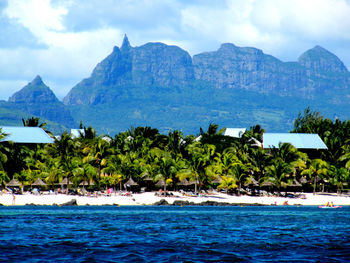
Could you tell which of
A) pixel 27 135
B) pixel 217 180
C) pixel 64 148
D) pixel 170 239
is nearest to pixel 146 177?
pixel 217 180

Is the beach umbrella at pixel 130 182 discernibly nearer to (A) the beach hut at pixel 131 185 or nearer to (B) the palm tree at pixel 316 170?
(A) the beach hut at pixel 131 185

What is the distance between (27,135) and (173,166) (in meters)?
31.4

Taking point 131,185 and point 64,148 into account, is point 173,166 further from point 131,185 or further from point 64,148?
point 64,148

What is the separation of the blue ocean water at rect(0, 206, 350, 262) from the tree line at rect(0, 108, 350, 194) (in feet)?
72.4

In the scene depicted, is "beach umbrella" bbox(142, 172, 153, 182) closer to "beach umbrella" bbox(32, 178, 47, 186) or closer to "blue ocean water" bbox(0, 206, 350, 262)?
"beach umbrella" bbox(32, 178, 47, 186)

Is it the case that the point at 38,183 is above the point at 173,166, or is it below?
below

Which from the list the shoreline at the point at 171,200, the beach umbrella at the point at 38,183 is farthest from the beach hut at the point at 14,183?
the shoreline at the point at 171,200

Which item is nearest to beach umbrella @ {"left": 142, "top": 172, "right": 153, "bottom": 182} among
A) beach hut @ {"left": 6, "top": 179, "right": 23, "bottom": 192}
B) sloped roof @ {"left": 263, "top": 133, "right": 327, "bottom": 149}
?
beach hut @ {"left": 6, "top": 179, "right": 23, "bottom": 192}

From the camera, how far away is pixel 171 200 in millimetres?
71688

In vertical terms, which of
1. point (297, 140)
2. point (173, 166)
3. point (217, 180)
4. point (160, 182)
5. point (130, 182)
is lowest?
point (130, 182)

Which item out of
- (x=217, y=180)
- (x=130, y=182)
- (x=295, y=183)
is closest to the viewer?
(x=130, y=182)

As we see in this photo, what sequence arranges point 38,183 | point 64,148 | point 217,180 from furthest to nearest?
point 64,148
point 217,180
point 38,183

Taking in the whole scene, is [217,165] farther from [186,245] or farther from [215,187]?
[186,245]

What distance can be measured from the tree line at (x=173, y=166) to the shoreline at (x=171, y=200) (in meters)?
2.01
